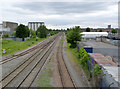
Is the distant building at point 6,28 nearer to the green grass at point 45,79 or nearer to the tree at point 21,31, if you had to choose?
the tree at point 21,31

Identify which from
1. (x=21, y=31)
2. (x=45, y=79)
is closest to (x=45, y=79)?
(x=45, y=79)

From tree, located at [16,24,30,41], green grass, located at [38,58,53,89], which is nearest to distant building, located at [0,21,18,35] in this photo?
tree, located at [16,24,30,41]

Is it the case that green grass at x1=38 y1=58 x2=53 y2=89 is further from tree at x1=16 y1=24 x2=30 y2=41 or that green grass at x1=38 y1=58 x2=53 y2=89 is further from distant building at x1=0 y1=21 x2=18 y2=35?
distant building at x1=0 y1=21 x2=18 y2=35

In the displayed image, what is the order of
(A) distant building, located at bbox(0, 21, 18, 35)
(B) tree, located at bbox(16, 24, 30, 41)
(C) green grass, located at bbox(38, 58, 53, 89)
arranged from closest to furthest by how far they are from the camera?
(C) green grass, located at bbox(38, 58, 53, 89) < (B) tree, located at bbox(16, 24, 30, 41) < (A) distant building, located at bbox(0, 21, 18, 35)

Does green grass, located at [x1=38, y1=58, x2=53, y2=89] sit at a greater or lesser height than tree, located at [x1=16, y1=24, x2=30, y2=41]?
lesser

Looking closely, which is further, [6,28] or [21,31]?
[6,28]

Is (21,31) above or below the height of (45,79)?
above

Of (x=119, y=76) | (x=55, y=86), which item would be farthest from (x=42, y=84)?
(x=119, y=76)

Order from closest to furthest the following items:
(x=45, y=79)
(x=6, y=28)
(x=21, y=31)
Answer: (x=45, y=79), (x=21, y=31), (x=6, y=28)

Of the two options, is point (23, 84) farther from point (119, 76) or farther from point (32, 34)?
point (32, 34)

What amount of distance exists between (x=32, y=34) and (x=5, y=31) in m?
18.2

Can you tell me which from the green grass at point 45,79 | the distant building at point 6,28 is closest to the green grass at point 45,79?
the green grass at point 45,79

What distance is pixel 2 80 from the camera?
9.70 m

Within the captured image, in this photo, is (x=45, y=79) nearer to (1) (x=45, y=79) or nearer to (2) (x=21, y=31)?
(1) (x=45, y=79)
